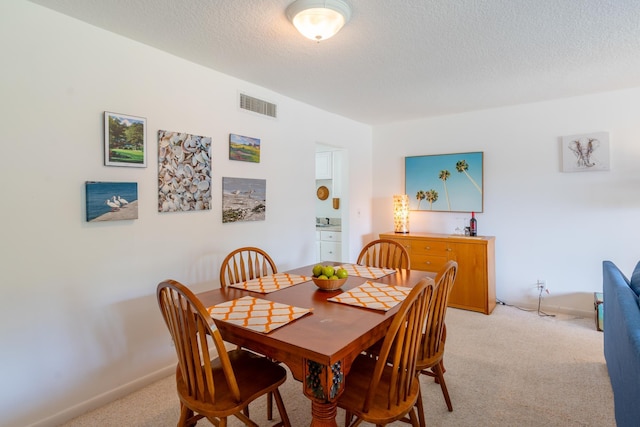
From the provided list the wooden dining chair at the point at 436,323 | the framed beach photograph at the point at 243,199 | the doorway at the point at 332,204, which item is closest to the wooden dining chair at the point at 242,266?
the framed beach photograph at the point at 243,199

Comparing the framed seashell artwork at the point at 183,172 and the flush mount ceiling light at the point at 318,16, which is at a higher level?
the flush mount ceiling light at the point at 318,16

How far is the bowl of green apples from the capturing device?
1954 mm

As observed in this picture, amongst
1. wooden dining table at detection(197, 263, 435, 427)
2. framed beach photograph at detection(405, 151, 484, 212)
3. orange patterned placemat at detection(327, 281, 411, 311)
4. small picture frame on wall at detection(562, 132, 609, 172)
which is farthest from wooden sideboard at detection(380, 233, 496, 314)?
wooden dining table at detection(197, 263, 435, 427)

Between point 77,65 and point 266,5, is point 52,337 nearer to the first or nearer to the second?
point 77,65

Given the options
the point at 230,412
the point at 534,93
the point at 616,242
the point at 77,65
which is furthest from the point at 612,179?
the point at 77,65

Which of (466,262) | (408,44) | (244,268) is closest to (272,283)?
(244,268)

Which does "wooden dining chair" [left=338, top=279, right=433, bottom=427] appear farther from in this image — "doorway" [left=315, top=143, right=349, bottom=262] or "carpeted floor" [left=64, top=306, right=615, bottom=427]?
"doorway" [left=315, top=143, right=349, bottom=262]

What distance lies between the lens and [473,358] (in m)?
2.69

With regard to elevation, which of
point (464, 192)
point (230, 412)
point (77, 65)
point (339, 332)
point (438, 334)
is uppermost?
point (77, 65)

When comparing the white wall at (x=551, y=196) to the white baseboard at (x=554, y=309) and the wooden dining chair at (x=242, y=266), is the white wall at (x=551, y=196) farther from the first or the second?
the wooden dining chair at (x=242, y=266)

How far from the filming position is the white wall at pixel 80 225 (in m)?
1.82

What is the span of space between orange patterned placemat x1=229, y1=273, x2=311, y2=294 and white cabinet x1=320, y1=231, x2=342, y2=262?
243 centimetres

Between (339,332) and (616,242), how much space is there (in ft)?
11.5

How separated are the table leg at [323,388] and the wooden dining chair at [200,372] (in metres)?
0.31
